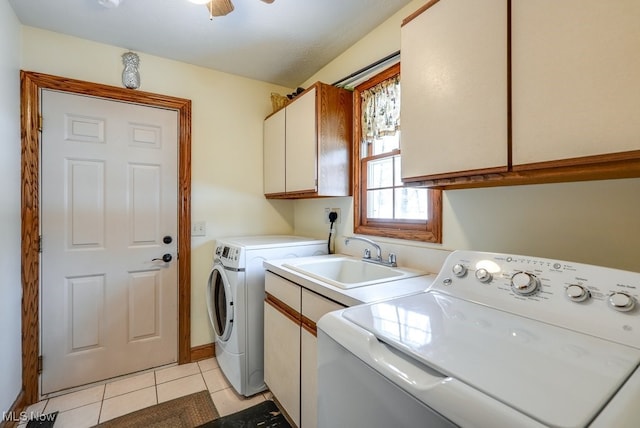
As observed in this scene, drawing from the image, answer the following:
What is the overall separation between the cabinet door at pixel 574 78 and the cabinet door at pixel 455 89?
0.19 ft

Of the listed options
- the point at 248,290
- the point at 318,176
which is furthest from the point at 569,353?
the point at 248,290

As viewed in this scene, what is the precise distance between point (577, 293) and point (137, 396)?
250 cm

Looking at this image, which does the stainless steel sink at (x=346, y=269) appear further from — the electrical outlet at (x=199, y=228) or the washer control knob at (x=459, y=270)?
the electrical outlet at (x=199, y=228)

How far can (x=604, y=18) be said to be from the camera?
75 centimetres

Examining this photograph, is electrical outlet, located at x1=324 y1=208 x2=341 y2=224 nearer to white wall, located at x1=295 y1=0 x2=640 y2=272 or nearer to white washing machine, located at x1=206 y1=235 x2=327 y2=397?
white washing machine, located at x1=206 y1=235 x2=327 y2=397

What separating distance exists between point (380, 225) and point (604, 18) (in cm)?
139

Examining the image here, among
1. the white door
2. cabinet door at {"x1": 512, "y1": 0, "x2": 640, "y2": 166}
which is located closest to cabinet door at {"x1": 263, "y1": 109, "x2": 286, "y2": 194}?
the white door

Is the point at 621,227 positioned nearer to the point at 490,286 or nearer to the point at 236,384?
the point at 490,286

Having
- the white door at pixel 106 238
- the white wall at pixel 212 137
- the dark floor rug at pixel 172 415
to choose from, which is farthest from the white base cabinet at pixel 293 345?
the white door at pixel 106 238

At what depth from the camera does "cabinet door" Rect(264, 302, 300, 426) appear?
60.1 inches

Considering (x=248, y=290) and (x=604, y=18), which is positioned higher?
(x=604, y=18)

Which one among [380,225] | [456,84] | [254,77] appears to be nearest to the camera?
[456,84]

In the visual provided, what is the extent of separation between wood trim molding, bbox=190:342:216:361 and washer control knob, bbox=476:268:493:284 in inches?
89.6

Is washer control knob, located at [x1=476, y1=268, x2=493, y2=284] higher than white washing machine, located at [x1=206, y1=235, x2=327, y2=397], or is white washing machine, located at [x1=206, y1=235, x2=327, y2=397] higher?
washer control knob, located at [x1=476, y1=268, x2=493, y2=284]
